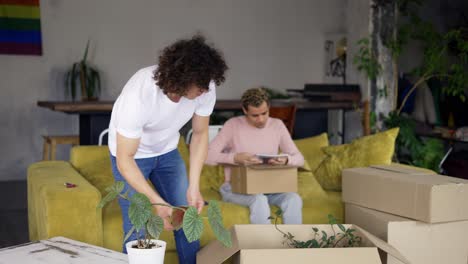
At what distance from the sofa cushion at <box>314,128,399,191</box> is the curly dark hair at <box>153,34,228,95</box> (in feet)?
5.72

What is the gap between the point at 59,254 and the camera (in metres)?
2.16

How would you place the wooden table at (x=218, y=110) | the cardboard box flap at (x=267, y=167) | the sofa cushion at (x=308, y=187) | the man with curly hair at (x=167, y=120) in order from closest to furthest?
the man with curly hair at (x=167, y=120) → the cardboard box flap at (x=267, y=167) → the sofa cushion at (x=308, y=187) → the wooden table at (x=218, y=110)

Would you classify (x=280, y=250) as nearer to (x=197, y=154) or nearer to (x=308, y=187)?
(x=197, y=154)

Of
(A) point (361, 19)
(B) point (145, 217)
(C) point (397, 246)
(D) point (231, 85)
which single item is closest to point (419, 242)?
(C) point (397, 246)

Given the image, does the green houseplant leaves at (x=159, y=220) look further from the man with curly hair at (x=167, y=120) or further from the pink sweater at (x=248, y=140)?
the pink sweater at (x=248, y=140)

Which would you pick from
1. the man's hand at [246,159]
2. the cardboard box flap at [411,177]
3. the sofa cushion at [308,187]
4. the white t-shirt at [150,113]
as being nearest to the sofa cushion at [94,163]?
the man's hand at [246,159]

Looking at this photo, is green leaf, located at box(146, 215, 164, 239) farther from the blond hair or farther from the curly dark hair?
the blond hair

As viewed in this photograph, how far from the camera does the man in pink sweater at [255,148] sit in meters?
3.33

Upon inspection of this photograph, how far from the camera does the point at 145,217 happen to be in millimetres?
1798

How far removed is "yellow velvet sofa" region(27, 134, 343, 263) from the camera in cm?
279

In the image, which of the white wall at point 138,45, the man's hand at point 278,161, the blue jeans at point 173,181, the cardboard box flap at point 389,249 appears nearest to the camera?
the cardboard box flap at point 389,249

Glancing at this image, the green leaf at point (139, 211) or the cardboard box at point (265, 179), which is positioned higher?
the green leaf at point (139, 211)

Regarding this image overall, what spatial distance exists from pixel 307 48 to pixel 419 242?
559 centimetres

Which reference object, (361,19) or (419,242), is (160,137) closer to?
(419,242)
